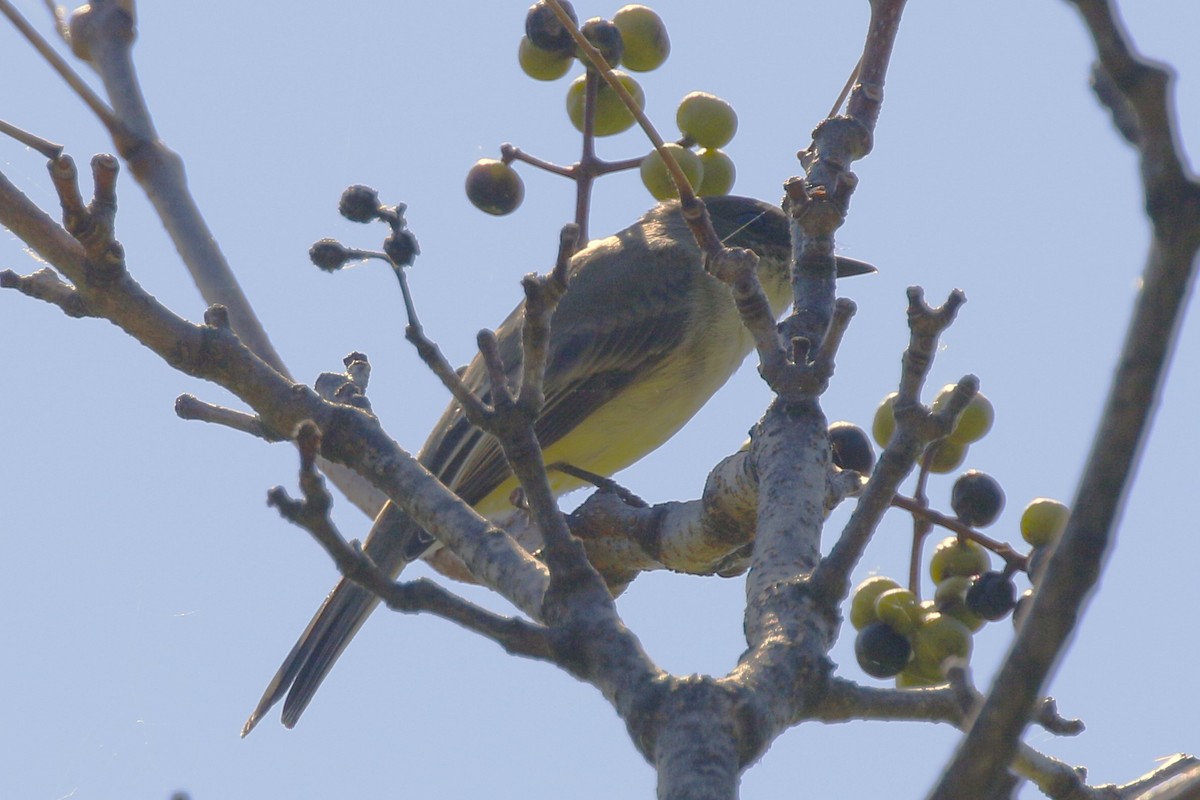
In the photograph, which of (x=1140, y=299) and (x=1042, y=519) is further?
(x=1042, y=519)

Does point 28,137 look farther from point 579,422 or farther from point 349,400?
point 579,422

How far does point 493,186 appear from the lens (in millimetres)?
4539

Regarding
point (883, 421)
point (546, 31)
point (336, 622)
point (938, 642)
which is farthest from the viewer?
point (336, 622)

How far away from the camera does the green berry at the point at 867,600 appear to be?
364 centimetres

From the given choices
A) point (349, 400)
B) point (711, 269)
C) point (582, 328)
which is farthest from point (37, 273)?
point (582, 328)

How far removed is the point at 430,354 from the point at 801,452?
95 cm

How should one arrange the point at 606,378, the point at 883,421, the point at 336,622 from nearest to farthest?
the point at 883,421 < the point at 336,622 < the point at 606,378

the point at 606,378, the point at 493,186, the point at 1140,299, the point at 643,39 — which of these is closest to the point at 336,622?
the point at 606,378

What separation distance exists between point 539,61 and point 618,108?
0.29 meters

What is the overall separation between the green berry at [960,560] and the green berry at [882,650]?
296 millimetres

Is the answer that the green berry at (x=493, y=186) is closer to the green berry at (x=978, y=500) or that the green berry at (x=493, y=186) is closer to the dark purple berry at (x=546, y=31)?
the dark purple berry at (x=546, y=31)

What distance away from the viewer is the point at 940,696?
8.23ft

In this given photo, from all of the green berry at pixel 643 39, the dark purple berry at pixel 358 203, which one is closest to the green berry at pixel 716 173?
the green berry at pixel 643 39

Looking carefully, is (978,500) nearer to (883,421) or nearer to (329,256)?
(883,421)
